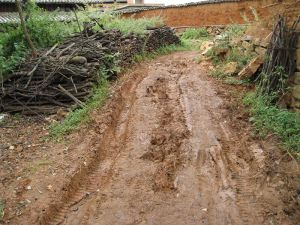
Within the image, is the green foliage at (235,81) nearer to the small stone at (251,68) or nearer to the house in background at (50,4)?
the small stone at (251,68)

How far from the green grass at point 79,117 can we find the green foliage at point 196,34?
10626mm

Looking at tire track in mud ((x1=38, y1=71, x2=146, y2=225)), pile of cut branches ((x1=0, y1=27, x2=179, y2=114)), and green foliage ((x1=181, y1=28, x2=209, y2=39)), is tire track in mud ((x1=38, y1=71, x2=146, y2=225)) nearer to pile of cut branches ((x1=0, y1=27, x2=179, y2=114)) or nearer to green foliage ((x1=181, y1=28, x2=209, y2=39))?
pile of cut branches ((x1=0, y1=27, x2=179, y2=114))

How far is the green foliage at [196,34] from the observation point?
1709 cm

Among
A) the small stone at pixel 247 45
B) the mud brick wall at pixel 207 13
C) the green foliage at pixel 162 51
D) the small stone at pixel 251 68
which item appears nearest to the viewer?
the small stone at pixel 251 68

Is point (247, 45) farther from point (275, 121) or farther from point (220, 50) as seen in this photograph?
point (275, 121)

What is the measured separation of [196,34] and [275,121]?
12.1 meters

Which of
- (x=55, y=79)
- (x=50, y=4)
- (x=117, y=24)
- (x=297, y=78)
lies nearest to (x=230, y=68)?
(x=297, y=78)

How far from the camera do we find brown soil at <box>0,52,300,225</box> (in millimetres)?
4168

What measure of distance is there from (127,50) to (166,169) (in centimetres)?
567

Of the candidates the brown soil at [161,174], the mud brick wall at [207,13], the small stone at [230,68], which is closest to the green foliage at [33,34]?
the brown soil at [161,174]

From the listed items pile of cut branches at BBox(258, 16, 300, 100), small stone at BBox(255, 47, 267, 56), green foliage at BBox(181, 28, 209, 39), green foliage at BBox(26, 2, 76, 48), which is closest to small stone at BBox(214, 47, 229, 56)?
small stone at BBox(255, 47, 267, 56)

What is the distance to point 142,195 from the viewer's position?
4.53m

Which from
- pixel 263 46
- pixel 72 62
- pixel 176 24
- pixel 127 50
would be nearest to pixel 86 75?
pixel 72 62

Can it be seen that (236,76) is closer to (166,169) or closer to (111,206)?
(166,169)
